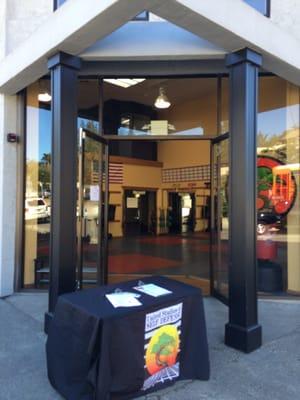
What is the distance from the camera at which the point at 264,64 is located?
171 inches

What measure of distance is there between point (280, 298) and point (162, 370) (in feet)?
10.6

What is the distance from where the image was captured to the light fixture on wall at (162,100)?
6066 mm

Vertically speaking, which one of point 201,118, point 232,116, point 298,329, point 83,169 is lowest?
point 298,329

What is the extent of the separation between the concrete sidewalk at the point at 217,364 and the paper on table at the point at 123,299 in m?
0.72

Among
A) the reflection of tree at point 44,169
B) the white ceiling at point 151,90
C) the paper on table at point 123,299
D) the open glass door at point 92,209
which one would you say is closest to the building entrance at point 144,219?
the open glass door at point 92,209

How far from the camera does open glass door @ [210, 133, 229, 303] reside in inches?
209

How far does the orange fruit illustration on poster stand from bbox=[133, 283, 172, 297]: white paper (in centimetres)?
26

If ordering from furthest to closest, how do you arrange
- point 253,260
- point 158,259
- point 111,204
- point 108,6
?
point 111,204 < point 158,259 < point 253,260 < point 108,6

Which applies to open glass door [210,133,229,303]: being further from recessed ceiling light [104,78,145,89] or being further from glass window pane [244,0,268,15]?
glass window pane [244,0,268,15]

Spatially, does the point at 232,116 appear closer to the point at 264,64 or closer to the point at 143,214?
the point at 264,64

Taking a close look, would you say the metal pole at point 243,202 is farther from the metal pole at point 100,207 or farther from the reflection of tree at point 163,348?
the metal pole at point 100,207

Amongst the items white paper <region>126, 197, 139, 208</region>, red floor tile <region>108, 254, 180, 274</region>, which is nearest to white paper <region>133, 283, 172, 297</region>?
red floor tile <region>108, 254, 180, 274</region>

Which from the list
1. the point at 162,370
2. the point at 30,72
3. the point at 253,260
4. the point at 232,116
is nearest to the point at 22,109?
the point at 30,72

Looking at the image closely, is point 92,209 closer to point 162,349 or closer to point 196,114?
point 196,114
